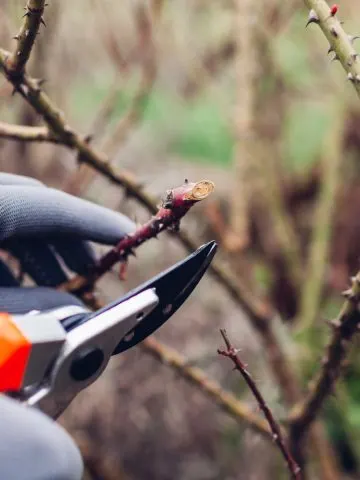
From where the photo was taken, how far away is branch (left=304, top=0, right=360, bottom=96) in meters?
0.59

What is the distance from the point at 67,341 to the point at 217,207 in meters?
1.33

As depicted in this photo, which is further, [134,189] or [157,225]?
[134,189]

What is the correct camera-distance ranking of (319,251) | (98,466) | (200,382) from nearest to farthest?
(200,382) → (98,466) → (319,251)

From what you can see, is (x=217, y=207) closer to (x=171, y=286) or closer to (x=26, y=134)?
(x=26, y=134)

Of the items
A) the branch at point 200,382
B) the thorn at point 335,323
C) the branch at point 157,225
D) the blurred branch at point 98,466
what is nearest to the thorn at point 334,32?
the branch at point 157,225

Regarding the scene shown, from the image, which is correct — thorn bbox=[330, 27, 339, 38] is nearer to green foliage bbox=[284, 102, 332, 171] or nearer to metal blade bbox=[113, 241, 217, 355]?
metal blade bbox=[113, 241, 217, 355]

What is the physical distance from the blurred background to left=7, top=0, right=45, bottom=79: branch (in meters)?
0.56

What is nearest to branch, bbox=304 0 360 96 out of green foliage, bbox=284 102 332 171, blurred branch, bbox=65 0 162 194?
blurred branch, bbox=65 0 162 194

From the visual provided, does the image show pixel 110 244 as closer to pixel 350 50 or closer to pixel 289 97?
pixel 350 50

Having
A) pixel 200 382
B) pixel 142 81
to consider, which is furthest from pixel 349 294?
pixel 142 81

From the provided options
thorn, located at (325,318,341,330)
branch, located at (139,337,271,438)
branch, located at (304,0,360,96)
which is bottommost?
branch, located at (139,337,271,438)

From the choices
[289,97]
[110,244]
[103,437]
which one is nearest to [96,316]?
[110,244]

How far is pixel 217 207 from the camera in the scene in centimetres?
176

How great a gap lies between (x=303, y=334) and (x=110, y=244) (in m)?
1.39
